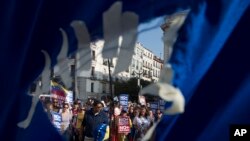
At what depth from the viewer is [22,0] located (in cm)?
246

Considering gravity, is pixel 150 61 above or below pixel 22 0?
below

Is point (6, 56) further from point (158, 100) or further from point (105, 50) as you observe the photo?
point (158, 100)

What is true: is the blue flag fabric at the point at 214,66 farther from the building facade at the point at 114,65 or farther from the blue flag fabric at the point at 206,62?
the building facade at the point at 114,65

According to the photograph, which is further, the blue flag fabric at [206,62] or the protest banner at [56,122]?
the protest banner at [56,122]

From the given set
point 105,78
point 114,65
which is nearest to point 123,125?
point 105,78

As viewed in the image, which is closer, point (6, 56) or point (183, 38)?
point (183, 38)

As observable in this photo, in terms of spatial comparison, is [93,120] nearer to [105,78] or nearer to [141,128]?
[141,128]

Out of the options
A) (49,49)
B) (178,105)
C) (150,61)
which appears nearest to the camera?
(178,105)

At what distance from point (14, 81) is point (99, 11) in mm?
500

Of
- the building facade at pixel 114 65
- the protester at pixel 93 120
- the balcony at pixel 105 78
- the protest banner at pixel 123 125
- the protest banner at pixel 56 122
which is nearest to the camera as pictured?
the building facade at pixel 114 65

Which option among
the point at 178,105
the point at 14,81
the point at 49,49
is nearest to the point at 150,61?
the point at 178,105

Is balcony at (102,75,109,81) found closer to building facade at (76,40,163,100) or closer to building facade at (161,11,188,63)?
building facade at (76,40,163,100)

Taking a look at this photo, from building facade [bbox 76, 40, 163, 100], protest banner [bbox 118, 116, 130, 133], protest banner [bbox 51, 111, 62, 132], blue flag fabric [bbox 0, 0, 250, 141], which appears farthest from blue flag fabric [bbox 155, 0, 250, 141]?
protest banner [bbox 118, 116, 130, 133]

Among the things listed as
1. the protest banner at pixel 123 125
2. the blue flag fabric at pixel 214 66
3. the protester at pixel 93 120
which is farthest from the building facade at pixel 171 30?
the protest banner at pixel 123 125
